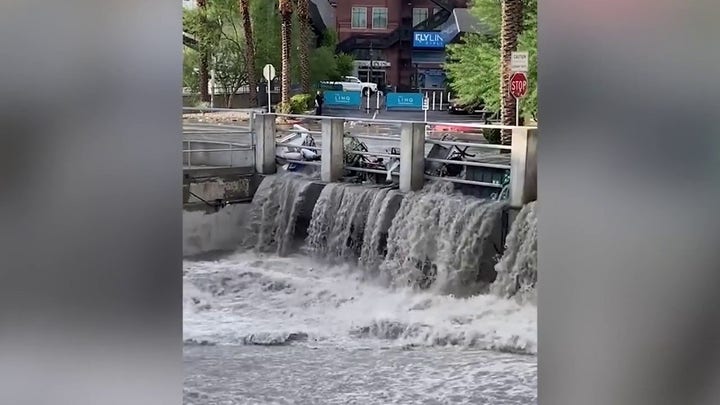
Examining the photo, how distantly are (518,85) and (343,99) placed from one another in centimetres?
81

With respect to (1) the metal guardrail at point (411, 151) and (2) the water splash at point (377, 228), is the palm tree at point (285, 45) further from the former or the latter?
(2) the water splash at point (377, 228)

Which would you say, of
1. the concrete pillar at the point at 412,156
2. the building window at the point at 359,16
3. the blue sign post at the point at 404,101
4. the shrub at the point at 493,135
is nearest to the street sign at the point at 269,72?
the building window at the point at 359,16

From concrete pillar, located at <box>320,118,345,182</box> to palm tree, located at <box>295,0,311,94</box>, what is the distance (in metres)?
0.19

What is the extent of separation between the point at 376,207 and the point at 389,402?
0.91 meters

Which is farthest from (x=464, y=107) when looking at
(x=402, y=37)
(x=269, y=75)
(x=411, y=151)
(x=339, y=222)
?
(x=269, y=75)

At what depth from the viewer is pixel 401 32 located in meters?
3.35

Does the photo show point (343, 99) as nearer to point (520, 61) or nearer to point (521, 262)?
point (520, 61)

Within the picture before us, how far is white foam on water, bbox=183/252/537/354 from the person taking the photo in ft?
10.7

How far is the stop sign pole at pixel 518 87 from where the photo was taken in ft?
10.3

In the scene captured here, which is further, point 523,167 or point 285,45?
point 285,45

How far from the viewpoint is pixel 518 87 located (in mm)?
3156

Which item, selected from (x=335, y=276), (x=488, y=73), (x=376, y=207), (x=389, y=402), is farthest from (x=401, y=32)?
(x=389, y=402)
